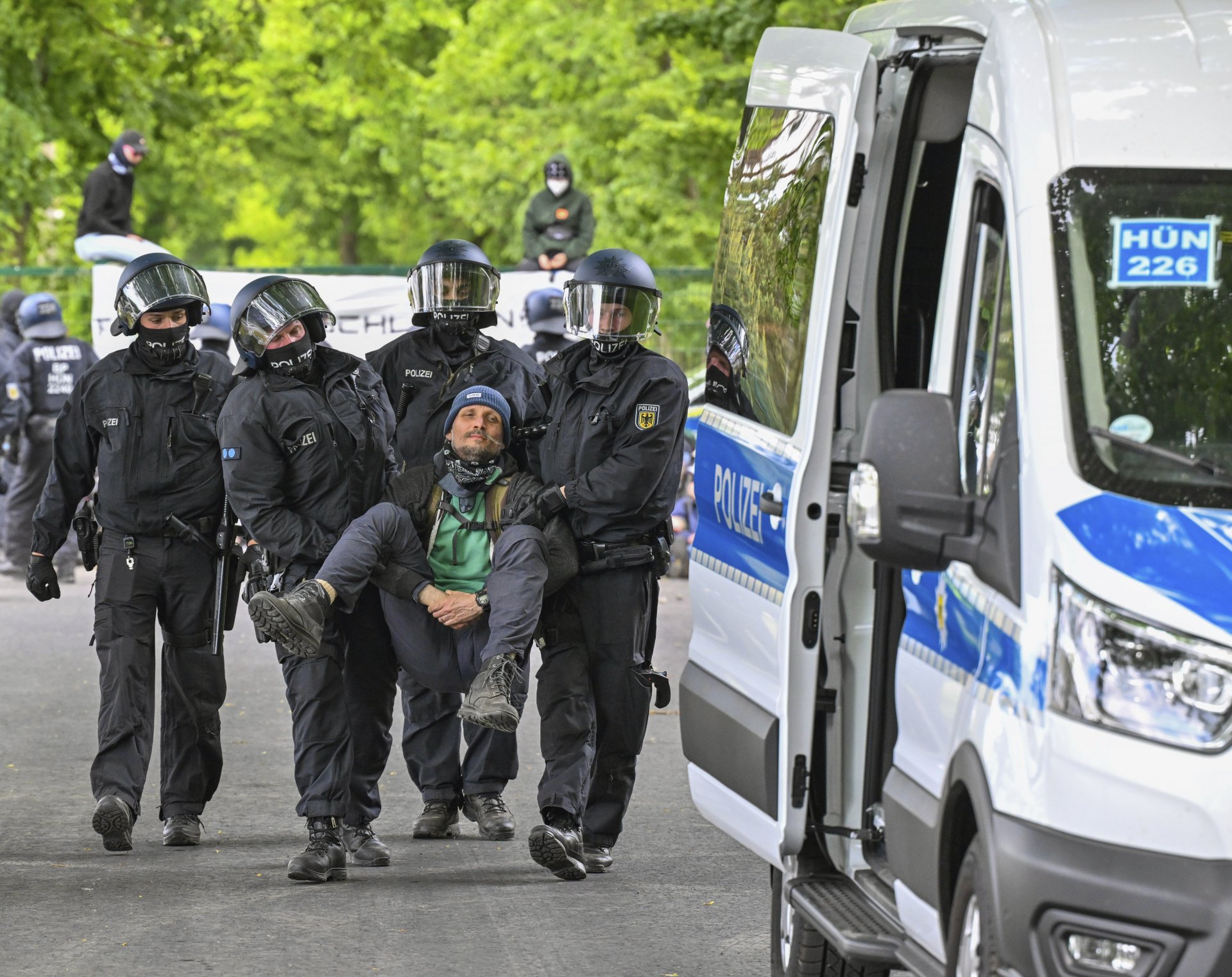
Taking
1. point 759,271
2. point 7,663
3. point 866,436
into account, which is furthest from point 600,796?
point 7,663

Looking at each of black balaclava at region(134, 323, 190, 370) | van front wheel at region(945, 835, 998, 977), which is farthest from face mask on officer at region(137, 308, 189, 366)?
van front wheel at region(945, 835, 998, 977)

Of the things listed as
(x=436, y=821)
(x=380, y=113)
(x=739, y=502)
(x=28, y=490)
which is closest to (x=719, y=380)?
(x=739, y=502)

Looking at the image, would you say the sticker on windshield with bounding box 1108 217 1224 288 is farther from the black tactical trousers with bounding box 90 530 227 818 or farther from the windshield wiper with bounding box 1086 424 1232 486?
the black tactical trousers with bounding box 90 530 227 818

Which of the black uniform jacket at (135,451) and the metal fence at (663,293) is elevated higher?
the black uniform jacket at (135,451)

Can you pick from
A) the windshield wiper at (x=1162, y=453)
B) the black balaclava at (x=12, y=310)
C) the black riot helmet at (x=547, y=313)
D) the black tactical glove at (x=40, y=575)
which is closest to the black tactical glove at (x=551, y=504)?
the black tactical glove at (x=40, y=575)

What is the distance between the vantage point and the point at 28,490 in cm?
1662

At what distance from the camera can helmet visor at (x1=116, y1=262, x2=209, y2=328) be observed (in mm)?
8156

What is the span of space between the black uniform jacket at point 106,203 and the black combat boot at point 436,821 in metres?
13.1

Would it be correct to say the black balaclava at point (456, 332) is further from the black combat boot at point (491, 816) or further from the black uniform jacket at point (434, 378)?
the black combat boot at point (491, 816)

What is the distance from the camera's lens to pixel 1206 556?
12.5ft

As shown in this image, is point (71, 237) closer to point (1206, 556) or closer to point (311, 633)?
point (311, 633)

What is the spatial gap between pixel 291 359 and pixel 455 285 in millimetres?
877

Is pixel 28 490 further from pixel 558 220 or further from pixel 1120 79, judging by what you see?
pixel 1120 79

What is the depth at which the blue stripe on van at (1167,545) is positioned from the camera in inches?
146
